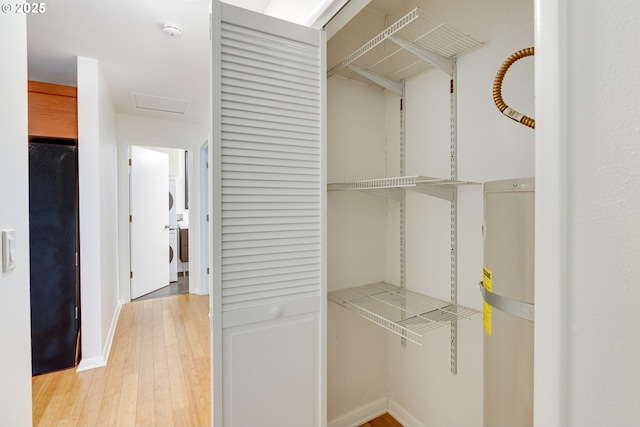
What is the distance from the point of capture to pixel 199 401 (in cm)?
198

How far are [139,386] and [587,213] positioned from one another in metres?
2.68

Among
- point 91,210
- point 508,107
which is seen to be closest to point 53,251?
point 91,210

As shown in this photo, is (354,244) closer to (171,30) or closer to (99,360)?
(171,30)

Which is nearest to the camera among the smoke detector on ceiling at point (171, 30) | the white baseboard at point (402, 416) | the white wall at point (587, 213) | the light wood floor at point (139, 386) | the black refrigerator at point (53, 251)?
the white wall at point (587, 213)

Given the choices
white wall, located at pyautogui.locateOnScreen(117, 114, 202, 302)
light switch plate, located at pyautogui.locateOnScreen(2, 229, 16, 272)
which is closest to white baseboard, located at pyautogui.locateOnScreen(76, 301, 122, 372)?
white wall, located at pyautogui.locateOnScreen(117, 114, 202, 302)

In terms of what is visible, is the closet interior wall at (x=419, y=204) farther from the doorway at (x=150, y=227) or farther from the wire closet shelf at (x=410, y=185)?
the doorway at (x=150, y=227)

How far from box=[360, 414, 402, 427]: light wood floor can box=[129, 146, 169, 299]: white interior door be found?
349cm

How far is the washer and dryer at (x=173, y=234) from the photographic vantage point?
16.5ft

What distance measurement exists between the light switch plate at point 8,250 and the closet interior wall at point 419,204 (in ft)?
4.05

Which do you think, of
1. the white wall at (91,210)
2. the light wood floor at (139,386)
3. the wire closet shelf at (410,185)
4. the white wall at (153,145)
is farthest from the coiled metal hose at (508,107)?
the white wall at (153,145)

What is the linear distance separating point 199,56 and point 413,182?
210 cm

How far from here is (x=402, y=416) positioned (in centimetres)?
175

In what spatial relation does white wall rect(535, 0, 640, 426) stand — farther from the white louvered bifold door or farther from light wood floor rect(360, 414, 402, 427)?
light wood floor rect(360, 414, 402, 427)

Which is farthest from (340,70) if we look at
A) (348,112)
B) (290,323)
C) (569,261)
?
(569,261)
